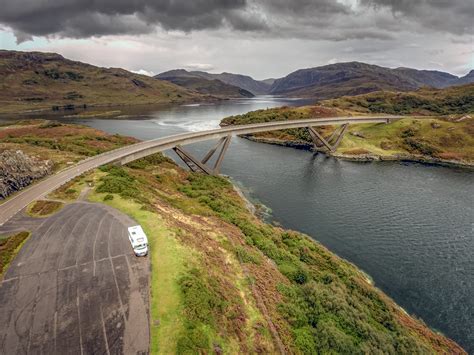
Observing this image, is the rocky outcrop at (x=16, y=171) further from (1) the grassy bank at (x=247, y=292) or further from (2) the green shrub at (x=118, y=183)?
(2) the green shrub at (x=118, y=183)

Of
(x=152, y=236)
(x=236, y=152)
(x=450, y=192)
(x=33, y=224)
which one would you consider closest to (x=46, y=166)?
(x=33, y=224)

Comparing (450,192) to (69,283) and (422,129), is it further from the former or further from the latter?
(69,283)

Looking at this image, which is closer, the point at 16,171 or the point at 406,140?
the point at 16,171

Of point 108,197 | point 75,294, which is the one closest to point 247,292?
point 75,294

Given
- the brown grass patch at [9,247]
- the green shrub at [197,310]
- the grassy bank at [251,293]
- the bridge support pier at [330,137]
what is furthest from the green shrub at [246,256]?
the bridge support pier at [330,137]

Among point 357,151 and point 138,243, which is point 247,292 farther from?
point 357,151

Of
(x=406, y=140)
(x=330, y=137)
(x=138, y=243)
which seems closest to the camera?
(x=138, y=243)
